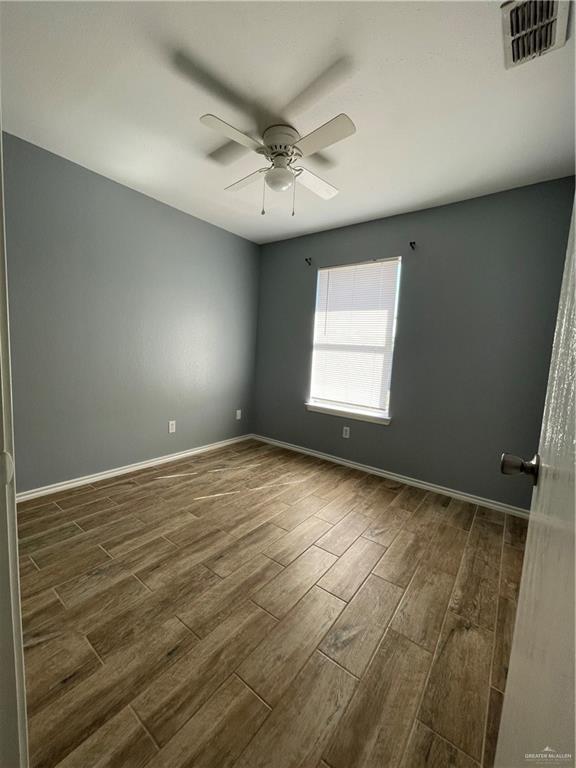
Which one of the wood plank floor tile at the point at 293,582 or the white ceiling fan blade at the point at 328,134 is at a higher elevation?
the white ceiling fan blade at the point at 328,134

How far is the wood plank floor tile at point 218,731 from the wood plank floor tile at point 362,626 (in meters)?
0.34

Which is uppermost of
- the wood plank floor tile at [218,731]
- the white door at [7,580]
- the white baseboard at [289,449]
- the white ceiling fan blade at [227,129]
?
the white ceiling fan blade at [227,129]

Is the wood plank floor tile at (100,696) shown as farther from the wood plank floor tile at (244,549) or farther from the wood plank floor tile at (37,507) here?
the wood plank floor tile at (37,507)

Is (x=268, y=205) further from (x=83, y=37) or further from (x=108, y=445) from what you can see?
(x=108, y=445)

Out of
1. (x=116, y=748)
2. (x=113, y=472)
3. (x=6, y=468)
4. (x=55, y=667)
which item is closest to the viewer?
(x=6, y=468)

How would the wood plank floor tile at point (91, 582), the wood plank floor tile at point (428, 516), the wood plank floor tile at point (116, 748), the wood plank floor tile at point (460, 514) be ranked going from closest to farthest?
the wood plank floor tile at point (116, 748)
the wood plank floor tile at point (91, 582)
the wood plank floor tile at point (428, 516)
the wood plank floor tile at point (460, 514)

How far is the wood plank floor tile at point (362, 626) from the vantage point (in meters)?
1.21

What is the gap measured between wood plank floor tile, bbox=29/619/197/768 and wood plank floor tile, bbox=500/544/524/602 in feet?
5.20

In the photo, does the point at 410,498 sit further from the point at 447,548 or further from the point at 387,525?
the point at 447,548

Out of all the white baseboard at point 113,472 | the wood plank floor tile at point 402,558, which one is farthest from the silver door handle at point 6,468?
the white baseboard at point 113,472

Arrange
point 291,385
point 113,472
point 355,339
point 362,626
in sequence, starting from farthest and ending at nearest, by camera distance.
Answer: point 291,385 → point 355,339 → point 113,472 → point 362,626

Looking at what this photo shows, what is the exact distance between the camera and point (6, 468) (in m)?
0.48

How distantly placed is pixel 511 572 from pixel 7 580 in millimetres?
Result: 2274

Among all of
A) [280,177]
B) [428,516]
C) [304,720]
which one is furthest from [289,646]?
[280,177]
